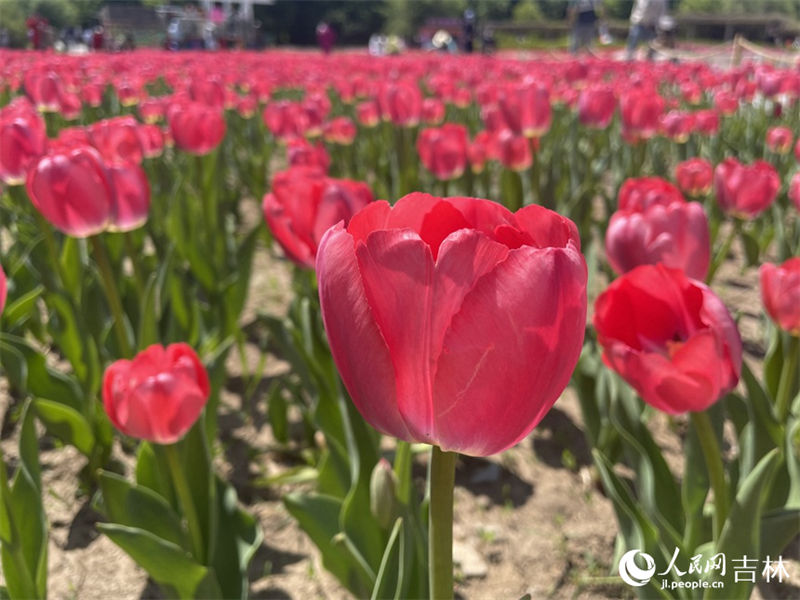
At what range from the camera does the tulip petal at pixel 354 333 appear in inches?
21.3

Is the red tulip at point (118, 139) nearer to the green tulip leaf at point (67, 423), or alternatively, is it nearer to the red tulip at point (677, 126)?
the green tulip leaf at point (67, 423)

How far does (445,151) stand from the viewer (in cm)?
286

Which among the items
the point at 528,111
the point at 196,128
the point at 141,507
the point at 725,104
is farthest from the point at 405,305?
the point at 725,104

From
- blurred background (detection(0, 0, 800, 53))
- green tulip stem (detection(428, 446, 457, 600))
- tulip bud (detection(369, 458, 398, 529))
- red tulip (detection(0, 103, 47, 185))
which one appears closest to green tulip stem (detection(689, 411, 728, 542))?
tulip bud (detection(369, 458, 398, 529))

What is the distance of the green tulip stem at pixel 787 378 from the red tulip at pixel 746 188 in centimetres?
93

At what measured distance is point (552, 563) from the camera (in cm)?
162

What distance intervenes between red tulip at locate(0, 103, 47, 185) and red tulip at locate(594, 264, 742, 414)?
158cm

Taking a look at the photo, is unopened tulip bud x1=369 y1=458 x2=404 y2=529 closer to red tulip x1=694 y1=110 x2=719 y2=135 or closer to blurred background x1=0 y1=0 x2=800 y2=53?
red tulip x1=694 y1=110 x2=719 y2=135

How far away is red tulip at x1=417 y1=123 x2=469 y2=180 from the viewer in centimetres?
287

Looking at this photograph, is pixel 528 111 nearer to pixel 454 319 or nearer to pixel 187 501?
pixel 187 501

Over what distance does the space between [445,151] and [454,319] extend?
2436mm

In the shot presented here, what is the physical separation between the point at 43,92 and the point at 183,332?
233 cm

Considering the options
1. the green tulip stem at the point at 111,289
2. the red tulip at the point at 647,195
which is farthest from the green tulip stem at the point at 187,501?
the red tulip at the point at 647,195

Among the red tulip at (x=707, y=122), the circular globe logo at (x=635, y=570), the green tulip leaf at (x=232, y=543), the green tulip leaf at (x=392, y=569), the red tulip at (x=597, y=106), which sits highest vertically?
the red tulip at (x=597, y=106)
